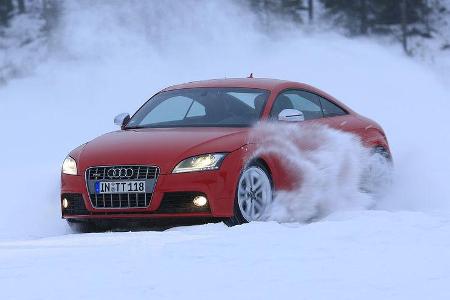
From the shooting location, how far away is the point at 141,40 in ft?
107

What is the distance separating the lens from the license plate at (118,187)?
7230 millimetres

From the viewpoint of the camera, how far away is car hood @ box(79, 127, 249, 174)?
23.8ft

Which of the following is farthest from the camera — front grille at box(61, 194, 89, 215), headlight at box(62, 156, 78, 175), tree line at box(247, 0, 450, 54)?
tree line at box(247, 0, 450, 54)

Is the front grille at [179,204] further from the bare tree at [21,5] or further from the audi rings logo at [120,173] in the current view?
the bare tree at [21,5]

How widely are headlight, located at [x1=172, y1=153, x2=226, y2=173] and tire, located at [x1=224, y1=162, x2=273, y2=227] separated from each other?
0.78ft

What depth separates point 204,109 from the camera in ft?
28.2

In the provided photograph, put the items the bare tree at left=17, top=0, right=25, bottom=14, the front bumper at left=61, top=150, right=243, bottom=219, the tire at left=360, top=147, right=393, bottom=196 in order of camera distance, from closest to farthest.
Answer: the front bumper at left=61, top=150, right=243, bottom=219, the tire at left=360, top=147, right=393, bottom=196, the bare tree at left=17, top=0, right=25, bottom=14

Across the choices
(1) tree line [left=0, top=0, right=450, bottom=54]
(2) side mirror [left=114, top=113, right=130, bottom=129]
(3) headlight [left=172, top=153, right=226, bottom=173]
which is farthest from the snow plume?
(1) tree line [left=0, top=0, right=450, bottom=54]

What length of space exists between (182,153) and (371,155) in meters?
2.99

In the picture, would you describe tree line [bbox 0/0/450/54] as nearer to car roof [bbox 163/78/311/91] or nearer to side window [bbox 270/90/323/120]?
side window [bbox 270/90/323/120]

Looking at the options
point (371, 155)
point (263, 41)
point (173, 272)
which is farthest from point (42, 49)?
point (173, 272)

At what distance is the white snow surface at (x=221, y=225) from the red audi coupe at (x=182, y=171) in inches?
13.1

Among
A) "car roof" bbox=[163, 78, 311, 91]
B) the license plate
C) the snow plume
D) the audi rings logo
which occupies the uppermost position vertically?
"car roof" bbox=[163, 78, 311, 91]

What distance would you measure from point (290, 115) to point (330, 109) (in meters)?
1.47
